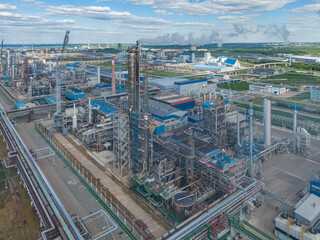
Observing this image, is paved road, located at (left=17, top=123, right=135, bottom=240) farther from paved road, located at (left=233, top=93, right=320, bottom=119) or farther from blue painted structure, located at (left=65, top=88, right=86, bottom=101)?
paved road, located at (left=233, top=93, right=320, bottom=119)

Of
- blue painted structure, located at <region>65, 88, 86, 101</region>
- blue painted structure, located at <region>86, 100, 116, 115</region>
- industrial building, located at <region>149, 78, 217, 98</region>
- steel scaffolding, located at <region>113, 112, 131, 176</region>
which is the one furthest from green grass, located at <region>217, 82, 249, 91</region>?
steel scaffolding, located at <region>113, 112, 131, 176</region>

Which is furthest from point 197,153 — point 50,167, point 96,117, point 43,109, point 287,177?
point 43,109

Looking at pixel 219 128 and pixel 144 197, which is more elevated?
pixel 219 128

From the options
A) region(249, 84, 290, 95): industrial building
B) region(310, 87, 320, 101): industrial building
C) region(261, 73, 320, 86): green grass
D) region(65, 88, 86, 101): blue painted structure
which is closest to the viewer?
region(310, 87, 320, 101): industrial building

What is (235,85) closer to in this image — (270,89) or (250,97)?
(270,89)

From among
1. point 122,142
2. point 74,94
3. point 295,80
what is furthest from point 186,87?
point 295,80

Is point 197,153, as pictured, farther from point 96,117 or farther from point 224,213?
point 96,117
